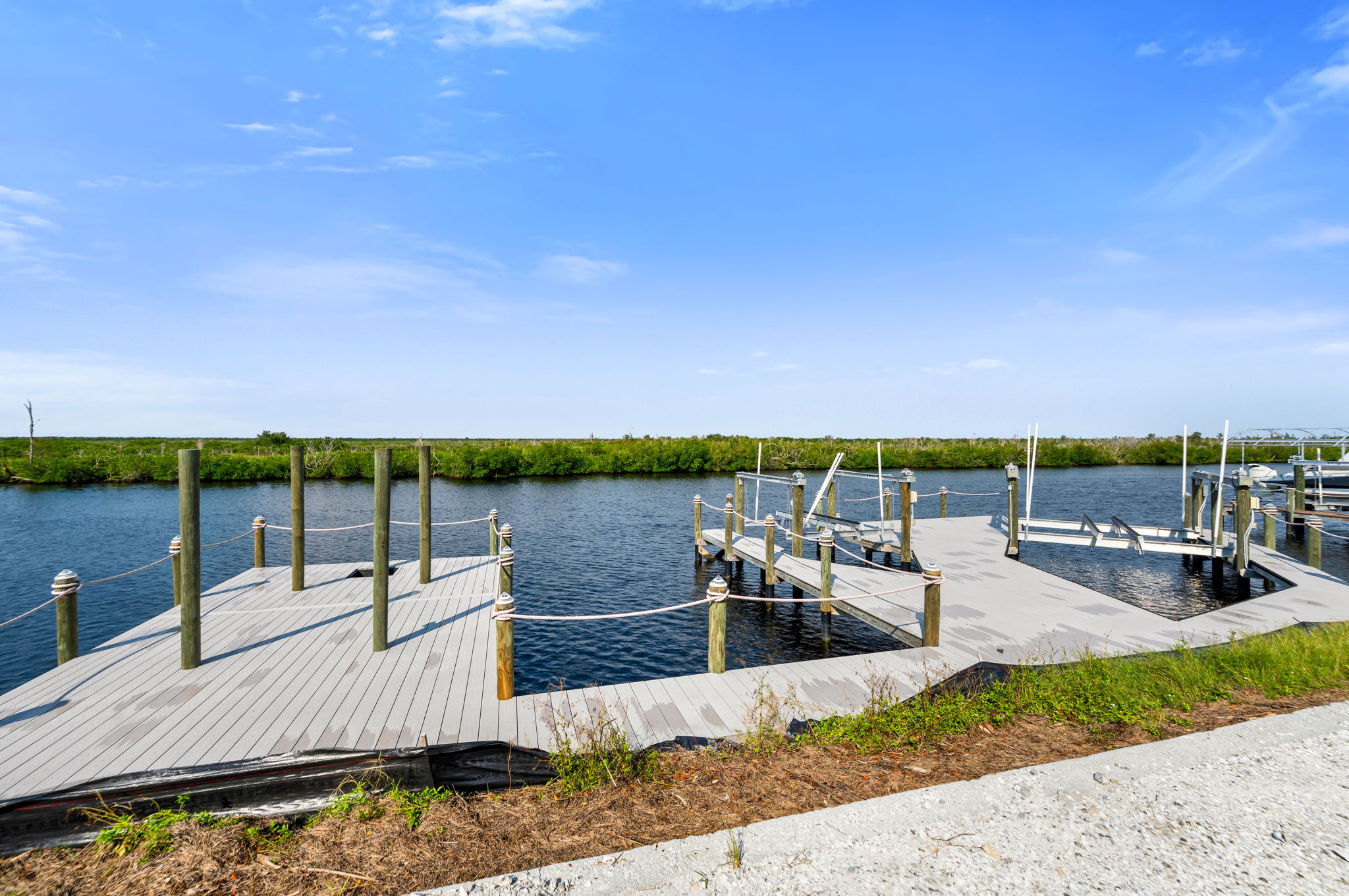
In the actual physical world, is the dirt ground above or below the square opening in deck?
above

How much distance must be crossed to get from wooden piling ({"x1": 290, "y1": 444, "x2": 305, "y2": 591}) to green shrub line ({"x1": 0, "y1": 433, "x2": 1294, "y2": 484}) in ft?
106

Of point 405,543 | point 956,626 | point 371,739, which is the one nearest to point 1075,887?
point 371,739

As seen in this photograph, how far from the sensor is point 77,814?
13.0 feet

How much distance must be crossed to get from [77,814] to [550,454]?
151ft

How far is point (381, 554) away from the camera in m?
7.31

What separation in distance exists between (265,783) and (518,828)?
1855mm

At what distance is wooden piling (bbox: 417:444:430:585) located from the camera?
32.8ft

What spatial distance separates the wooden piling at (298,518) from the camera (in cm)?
951

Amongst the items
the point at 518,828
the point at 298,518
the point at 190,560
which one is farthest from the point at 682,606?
the point at 298,518

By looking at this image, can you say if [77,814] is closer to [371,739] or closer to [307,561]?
[371,739]

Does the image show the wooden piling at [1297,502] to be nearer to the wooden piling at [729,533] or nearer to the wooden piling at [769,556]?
the wooden piling at [769,556]

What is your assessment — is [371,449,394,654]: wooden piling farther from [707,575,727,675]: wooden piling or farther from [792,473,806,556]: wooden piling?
[792,473,806,556]: wooden piling

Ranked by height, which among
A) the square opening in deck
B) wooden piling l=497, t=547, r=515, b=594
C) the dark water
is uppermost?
wooden piling l=497, t=547, r=515, b=594

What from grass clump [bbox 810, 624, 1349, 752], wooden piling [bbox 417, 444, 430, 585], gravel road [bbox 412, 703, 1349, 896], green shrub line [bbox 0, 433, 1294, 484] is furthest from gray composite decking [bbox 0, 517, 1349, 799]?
green shrub line [bbox 0, 433, 1294, 484]
